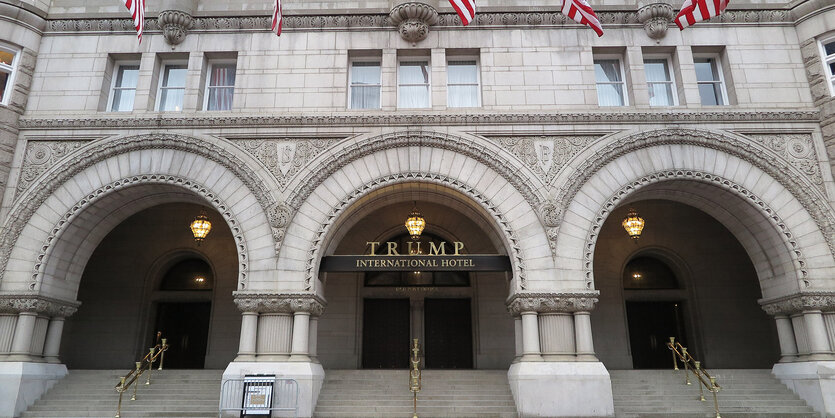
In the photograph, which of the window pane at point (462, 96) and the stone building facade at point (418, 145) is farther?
the window pane at point (462, 96)

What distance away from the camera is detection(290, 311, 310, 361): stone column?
1267cm

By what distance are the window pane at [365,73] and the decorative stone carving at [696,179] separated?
24.5 feet

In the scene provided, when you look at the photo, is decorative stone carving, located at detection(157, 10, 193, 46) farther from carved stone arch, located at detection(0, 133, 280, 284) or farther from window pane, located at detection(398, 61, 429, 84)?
window pane, located at detection(398, 61, 429, 84)

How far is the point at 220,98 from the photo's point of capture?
15.3 metres

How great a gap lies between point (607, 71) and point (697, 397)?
365 inches

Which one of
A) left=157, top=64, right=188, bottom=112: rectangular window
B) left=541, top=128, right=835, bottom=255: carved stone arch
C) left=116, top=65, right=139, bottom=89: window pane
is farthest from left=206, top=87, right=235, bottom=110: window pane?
left=541, top=128, right=835, bottom=255: carved stone arch

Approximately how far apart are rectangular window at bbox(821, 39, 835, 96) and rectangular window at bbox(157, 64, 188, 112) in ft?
59.9

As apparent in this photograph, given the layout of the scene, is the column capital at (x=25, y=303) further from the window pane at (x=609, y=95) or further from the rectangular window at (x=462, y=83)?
the window pane at (x=609, y=95)

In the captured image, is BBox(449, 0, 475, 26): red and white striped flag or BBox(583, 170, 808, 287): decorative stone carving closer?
BBox(449, 0, 475, 26): red and white striped flag

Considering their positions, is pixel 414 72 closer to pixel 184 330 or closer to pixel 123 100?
pixel 123 100

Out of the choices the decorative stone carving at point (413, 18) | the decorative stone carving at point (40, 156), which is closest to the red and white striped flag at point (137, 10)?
the decorative stone carving at point (40, 156)

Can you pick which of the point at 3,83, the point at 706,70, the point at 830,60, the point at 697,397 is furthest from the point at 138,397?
the point at 830,60

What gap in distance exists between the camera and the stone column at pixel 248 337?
1260 centimetres

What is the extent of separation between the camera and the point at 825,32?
14453mm
